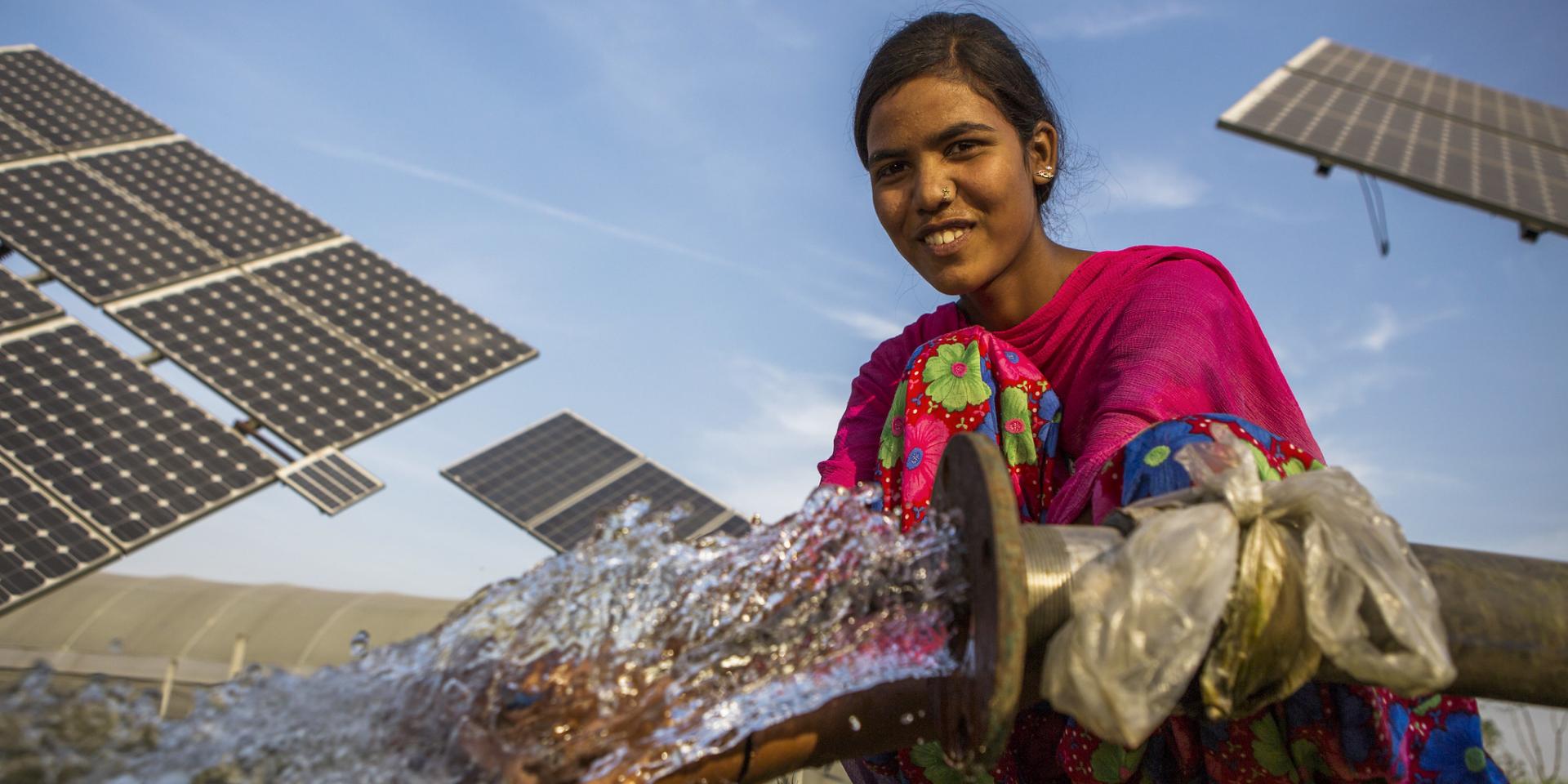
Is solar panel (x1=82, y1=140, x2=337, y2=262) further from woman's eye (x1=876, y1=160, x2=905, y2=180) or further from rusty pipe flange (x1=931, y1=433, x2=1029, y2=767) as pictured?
rusty pipe flange (x1=931, y1=433, x2=1029, y2=767)

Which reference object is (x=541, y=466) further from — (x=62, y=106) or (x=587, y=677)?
(x=587, y=677)

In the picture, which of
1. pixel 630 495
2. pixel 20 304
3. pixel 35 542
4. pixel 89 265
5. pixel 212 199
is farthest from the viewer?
pixel 630 495

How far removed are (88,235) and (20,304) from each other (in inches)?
44.1

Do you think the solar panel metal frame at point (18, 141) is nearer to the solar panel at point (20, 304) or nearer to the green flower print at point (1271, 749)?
the solar panel at point (20, 304)

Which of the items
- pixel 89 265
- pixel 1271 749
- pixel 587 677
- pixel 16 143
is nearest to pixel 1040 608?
pixel 587 677

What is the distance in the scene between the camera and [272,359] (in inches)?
389

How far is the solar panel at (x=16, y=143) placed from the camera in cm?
1018

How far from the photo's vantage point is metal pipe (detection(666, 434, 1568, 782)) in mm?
1086

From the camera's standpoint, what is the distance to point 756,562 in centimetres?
134

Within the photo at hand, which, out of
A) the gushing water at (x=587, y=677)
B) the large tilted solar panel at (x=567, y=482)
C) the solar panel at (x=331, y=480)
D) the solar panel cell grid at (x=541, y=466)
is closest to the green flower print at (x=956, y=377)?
the gushing water at (x=587, y=677)

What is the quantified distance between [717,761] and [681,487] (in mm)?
11711

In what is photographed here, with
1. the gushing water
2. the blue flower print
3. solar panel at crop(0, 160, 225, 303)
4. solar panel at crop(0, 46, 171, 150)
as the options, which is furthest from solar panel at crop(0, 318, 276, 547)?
the blue flower print

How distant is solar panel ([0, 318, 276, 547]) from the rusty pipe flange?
746 centimetres

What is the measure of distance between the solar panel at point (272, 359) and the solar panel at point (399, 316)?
27 cm
